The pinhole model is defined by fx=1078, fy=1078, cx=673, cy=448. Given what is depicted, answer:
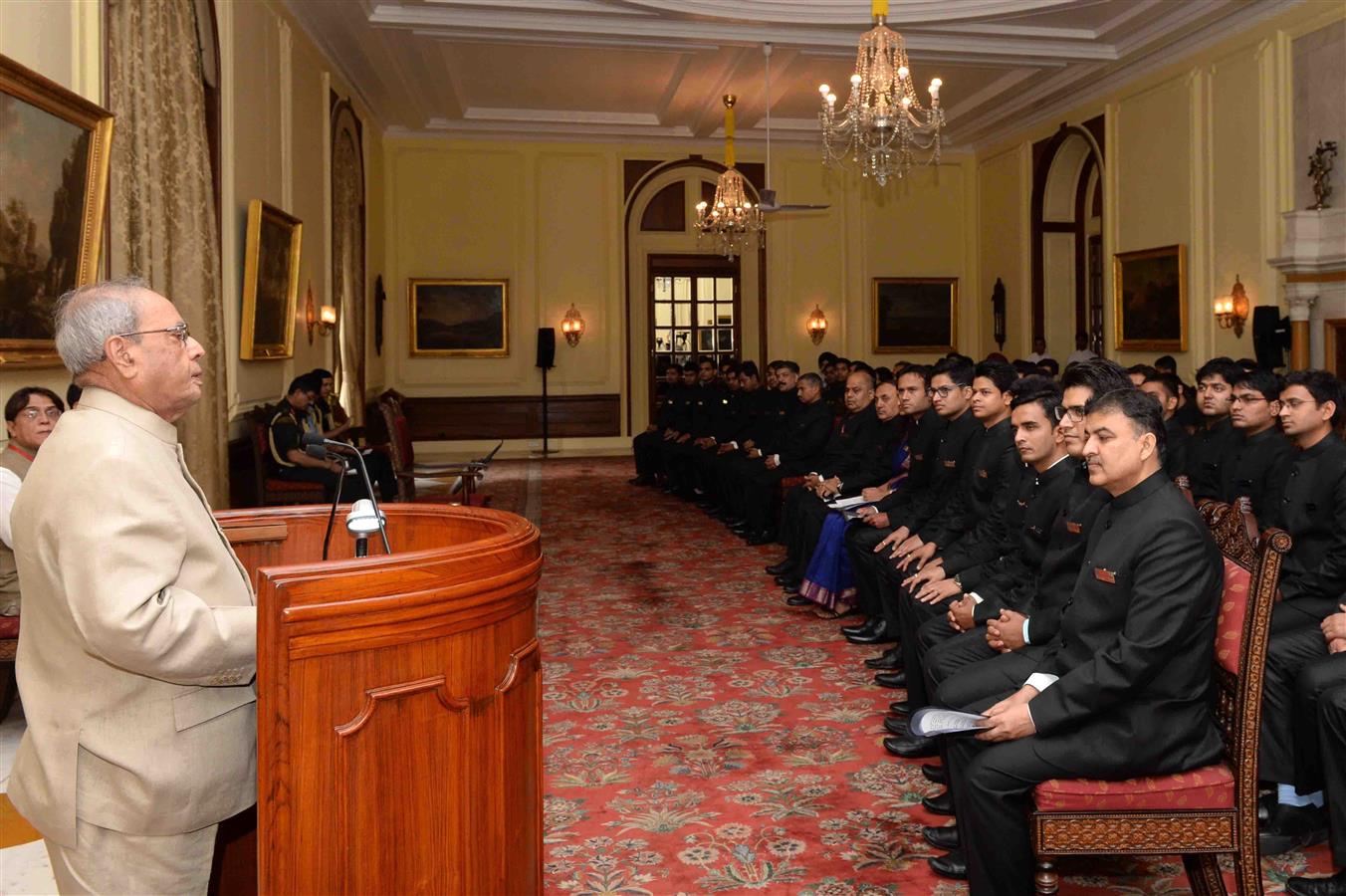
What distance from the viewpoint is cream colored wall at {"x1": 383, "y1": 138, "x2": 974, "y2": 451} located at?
53.4ft

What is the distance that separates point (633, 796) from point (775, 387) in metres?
7.51

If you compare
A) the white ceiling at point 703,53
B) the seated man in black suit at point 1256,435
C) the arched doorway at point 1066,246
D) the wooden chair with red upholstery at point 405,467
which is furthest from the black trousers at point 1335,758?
the arched doorway at point 1066,246

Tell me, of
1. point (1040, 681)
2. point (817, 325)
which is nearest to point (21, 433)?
point (1040, 681)

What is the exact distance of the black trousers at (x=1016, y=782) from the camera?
2.65 meters

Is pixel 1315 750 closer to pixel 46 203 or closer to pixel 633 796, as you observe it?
pixel 633 796

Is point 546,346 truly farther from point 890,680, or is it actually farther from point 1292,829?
point 1292,829

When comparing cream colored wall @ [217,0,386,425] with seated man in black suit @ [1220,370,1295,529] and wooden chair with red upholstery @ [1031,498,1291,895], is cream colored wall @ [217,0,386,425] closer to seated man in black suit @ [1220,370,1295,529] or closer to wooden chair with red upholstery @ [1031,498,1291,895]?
seated man in black suit @ [1220,370,1295,529]

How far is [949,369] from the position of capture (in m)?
5.79

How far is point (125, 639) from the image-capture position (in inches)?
65.6

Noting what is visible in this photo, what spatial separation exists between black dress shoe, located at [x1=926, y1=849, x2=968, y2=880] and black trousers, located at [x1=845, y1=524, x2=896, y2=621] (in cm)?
269

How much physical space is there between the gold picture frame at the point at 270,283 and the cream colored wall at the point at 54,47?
2.85 m

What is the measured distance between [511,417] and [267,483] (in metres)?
8.14

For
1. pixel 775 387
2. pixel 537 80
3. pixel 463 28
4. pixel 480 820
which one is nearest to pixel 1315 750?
pixel 480 820

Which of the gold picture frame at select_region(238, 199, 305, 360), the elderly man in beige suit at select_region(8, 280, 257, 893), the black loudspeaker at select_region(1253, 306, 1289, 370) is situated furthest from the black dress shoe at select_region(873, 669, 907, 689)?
the black loudspeaker at select_region(1253, 306, 1289, 370)
